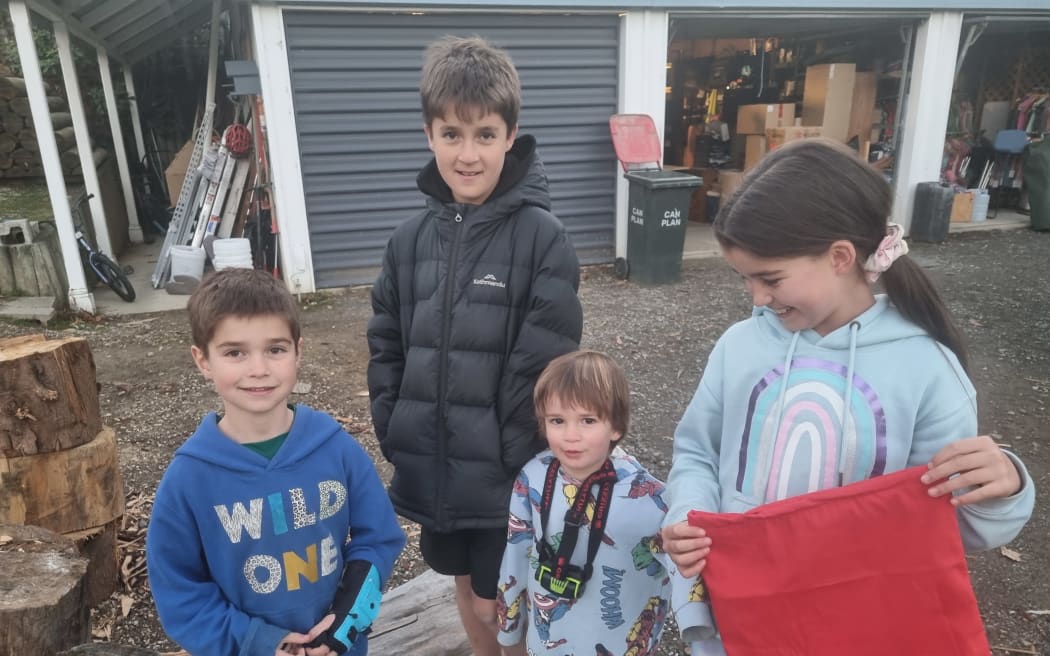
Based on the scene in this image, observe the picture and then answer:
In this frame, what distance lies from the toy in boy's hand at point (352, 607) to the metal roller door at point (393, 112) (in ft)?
20.2

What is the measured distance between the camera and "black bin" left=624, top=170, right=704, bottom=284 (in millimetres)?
7398

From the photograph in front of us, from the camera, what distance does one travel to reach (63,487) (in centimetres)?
277

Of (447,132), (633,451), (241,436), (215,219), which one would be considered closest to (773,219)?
(447,132)

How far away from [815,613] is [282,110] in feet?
22.6

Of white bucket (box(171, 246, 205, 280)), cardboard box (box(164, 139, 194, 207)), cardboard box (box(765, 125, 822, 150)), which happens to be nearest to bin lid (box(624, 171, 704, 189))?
cardboard box (box(765, 125, 822, 150))

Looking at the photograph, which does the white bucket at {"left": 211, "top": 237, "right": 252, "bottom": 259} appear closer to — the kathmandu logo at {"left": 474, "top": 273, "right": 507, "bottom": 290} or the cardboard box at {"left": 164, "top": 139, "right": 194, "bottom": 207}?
the cardboard box at {"left": 164, "top": 139, "right": 194, "bottom": 207}

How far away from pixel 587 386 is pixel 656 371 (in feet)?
12.0

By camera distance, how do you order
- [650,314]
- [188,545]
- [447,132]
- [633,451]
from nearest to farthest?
1. [188,545]
2. [447,132]
3. [633,451]
4. [650,314]

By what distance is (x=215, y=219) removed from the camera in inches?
316

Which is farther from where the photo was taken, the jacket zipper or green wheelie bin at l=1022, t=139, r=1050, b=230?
green wheelie bin at l=1022, t=139, r=1050, b=230

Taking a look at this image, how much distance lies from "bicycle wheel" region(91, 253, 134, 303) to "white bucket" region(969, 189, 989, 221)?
38.2 ft

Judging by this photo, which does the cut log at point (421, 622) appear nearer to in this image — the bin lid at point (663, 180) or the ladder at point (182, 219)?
the bin lid at point (663, 180)

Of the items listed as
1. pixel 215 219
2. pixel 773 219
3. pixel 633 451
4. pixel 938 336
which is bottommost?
pixel 633 451

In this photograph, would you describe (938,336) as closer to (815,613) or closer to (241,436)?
(815,613)
